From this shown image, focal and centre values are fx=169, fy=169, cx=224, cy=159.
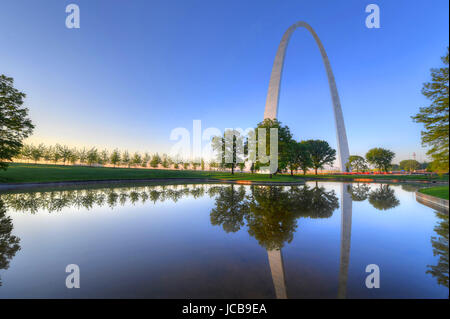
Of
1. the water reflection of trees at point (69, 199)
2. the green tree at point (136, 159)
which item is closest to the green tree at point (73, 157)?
the green tree at point (136, 159)

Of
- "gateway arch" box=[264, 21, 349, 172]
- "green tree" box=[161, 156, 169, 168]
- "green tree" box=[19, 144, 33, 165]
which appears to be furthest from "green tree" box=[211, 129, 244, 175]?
"green tree" box=[19, 144, 33, 165]

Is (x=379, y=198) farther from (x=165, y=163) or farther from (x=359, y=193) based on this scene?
(x=165, y=163)

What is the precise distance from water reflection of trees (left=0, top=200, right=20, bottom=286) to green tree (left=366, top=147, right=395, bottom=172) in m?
81.2

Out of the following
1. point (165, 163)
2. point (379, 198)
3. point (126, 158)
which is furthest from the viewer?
point (165, 163)

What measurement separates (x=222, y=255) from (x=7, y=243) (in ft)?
21.2

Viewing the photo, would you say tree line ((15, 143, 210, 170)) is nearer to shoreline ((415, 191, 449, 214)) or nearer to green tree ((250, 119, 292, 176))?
green tree ((250, 119, 292, 176))

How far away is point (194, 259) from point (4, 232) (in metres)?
7.17

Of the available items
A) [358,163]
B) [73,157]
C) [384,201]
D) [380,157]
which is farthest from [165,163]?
[380,157]

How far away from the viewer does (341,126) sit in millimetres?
49906

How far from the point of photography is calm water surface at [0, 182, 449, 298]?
9.83 feet

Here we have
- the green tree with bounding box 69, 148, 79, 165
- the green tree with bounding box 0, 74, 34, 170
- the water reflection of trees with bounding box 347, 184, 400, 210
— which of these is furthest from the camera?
the green tree with bounding box 69, 148, 79, 165

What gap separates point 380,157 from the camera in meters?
60.1

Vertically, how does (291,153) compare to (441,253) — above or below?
above
